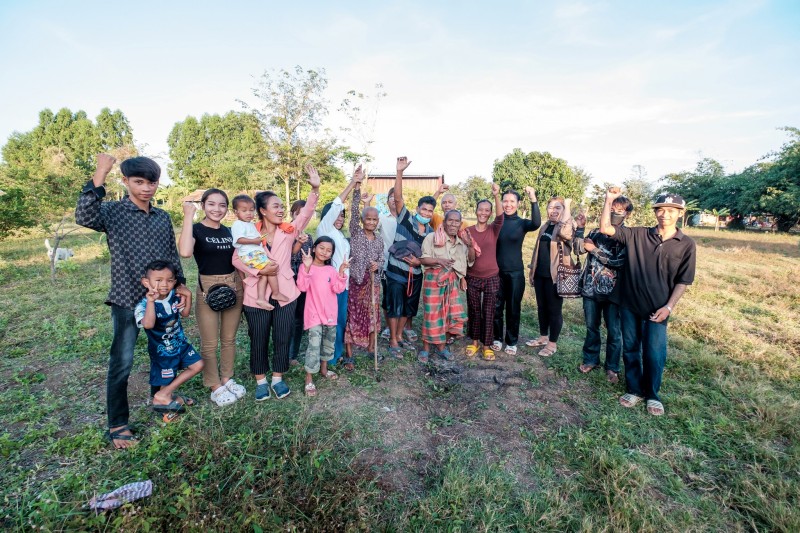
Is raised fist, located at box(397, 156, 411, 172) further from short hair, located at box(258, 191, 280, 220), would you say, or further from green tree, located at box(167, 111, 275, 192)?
green tree, located at box(167, 111, 275, 192)

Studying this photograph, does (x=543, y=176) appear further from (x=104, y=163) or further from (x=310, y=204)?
(x=104, y=163)

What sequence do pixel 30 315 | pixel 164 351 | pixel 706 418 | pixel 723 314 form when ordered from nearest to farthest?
pixel 164 351 → pixel 706 418 → pixel 30 315 → pixel 723 314

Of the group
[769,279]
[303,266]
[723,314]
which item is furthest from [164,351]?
[769,279]

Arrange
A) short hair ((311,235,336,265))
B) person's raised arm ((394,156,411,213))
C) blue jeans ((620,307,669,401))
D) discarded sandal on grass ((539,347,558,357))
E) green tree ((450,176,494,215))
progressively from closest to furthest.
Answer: blue jeans ((620,307,669,401)) → short hair ((311,235,336,265)) → person's raised arm ((394,156,411,213)) → discarded sandal on grass ((539,347,558,357)) → green tree ((450,176,494,215))

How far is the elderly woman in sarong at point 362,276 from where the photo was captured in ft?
14.1

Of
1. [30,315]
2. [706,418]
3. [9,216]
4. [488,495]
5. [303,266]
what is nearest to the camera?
[488,495]

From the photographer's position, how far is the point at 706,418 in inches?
138

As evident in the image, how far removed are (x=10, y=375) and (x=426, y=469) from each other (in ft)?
14.4

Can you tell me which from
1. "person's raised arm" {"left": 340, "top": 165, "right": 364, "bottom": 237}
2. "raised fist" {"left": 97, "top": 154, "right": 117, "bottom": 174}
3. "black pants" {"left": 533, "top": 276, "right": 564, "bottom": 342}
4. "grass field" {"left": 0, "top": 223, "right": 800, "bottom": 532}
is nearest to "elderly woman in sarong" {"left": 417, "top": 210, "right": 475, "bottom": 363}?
"grass field" {"left": 0, "top": 223, "right": 800, "bottom": 532}

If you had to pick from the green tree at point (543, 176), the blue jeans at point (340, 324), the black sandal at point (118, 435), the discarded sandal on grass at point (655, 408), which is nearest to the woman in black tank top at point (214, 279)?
the black sandal at point (118, 435)

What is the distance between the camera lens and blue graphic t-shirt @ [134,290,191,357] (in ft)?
9.68

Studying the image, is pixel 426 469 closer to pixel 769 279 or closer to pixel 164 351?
pixel 164 351

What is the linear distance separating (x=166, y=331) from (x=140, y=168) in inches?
51.0

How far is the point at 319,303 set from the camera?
3756 millimetres
